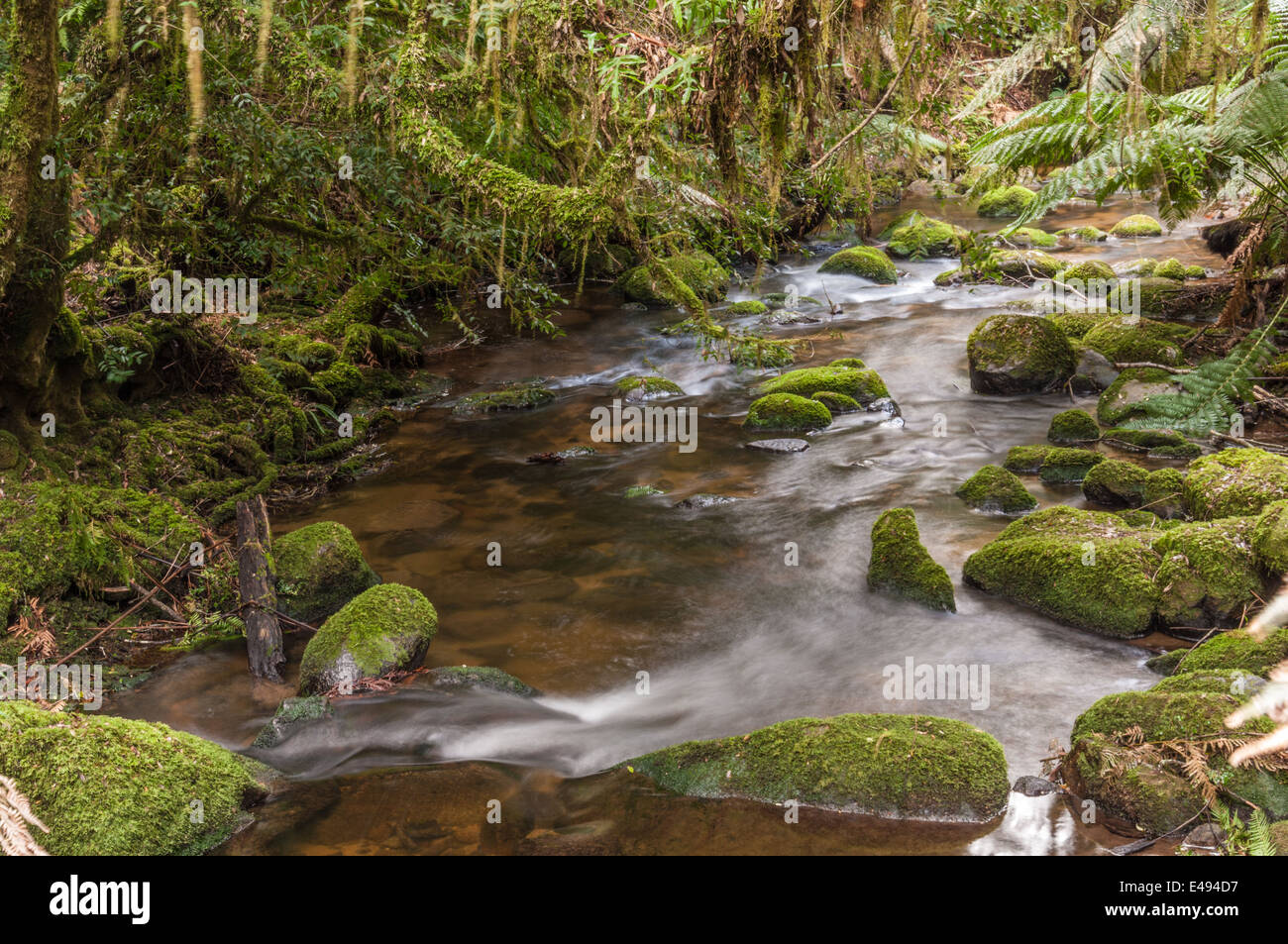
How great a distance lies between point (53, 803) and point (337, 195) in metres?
6.70

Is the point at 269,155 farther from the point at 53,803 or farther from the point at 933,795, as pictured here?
the point at 933,795

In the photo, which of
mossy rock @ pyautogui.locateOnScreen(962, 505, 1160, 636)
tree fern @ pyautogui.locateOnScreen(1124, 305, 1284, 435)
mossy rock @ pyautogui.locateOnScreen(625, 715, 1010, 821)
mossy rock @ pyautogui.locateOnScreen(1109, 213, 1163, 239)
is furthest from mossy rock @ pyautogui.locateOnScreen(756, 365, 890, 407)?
mossy rock @ pyautogui.locateOnScreen(1109, 213, 1163, 239)

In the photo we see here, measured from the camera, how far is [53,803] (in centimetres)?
366

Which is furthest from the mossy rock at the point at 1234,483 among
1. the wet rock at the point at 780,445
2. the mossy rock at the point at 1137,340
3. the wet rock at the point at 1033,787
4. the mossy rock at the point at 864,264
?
the mossy rock at the point at 864,264

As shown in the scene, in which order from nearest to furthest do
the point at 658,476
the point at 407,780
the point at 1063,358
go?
the point at 407,780 → the point at 658,476 → the point at 1063,358

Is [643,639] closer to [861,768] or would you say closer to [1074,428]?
[861,768]

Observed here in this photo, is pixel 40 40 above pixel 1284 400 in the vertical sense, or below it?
above

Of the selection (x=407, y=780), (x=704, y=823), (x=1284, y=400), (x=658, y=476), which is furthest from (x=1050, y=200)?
(x=407, y=780)

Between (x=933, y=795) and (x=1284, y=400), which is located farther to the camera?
(x=1284, y=400)

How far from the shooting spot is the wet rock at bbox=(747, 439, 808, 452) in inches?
392

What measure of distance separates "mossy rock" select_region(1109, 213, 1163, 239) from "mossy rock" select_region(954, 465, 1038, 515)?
12361 millimetres

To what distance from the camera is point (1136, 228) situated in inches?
703

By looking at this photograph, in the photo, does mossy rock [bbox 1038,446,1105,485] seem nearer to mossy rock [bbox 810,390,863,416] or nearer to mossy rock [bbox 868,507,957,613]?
mossy rock [bbox 868,507,957,613]

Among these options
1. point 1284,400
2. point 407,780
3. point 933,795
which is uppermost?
point 1284,400
